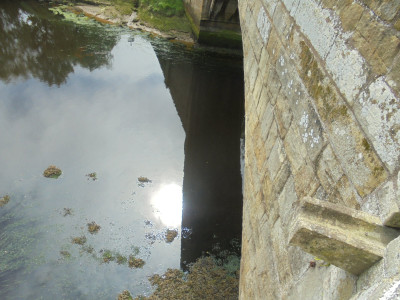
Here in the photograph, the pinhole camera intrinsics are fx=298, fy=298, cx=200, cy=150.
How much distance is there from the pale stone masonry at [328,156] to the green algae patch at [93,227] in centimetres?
467

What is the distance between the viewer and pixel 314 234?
0.98 m

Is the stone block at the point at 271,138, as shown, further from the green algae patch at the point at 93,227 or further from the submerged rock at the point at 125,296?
the green algae patch at the point at 93,227

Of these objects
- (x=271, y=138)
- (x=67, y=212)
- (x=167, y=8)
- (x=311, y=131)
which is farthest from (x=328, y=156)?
(x=167, y=8)

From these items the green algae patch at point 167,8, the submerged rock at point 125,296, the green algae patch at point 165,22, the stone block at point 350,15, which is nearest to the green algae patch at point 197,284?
the submerged rock at point 125,296

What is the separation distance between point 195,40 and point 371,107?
15.1 m

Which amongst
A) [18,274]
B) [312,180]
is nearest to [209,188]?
[18,274]

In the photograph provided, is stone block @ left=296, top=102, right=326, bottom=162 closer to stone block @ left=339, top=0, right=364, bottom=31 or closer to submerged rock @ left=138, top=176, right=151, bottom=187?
stone block @ left=339, top=0, right=364, bottom=31

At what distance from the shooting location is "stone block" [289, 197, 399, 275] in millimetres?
978

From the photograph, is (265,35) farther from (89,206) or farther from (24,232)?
(24,232)

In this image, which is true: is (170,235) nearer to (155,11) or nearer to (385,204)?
(385,204)

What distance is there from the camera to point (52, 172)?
773 centimetres

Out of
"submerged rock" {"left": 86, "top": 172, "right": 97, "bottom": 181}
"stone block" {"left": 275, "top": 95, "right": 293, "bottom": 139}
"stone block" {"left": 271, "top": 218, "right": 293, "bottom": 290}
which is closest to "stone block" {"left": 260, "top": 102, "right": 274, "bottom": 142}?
Answer: "stone block" {"left": 275, "top": 95, "right": 293, "bottom": 139}

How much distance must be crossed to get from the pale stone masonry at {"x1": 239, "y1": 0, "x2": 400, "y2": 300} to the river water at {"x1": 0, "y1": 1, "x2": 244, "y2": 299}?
14.1 ft

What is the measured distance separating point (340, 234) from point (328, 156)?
0.78 metres
